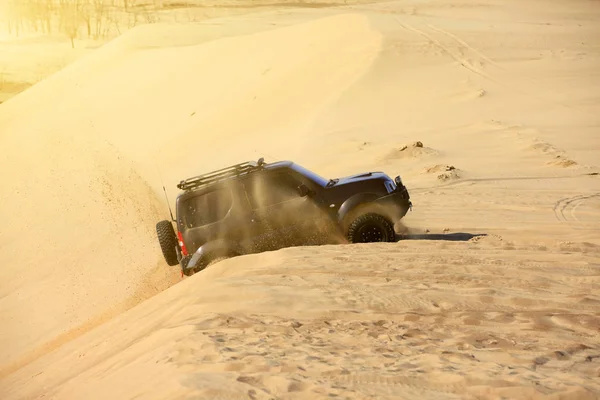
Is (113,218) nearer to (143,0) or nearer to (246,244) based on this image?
(246,244)

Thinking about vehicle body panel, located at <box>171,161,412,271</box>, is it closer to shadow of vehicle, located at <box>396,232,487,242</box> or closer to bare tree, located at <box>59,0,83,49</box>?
shadow of vehicle, located at <box>396,232,487,242</box>

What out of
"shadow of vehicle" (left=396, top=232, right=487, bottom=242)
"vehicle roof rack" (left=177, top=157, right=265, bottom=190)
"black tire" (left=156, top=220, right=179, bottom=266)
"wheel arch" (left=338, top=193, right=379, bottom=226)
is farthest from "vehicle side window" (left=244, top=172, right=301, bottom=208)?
"shadow of vehicle" (left=396, top=232, right=487, bottom=242)

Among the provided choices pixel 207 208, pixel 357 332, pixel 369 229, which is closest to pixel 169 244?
pixel 207 208

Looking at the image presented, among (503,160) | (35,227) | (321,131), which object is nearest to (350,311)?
(503,160)

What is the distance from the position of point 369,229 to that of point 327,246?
0.77 m

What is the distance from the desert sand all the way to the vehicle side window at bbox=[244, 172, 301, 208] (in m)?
0.93

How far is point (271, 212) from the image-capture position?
33.0 ft

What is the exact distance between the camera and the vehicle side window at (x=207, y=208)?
9906 mm

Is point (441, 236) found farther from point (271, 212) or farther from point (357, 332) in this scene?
point (357, 332)

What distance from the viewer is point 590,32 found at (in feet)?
106

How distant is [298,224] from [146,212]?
7.84 m

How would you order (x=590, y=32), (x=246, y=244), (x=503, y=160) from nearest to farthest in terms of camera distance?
(x=246, y=244) < (x=503, y=160) < (x=590, y=32)

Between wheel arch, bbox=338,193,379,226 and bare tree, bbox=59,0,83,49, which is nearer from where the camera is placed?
wheel arch, bbox=338,193,379,226

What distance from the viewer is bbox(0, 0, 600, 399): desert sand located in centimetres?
595
